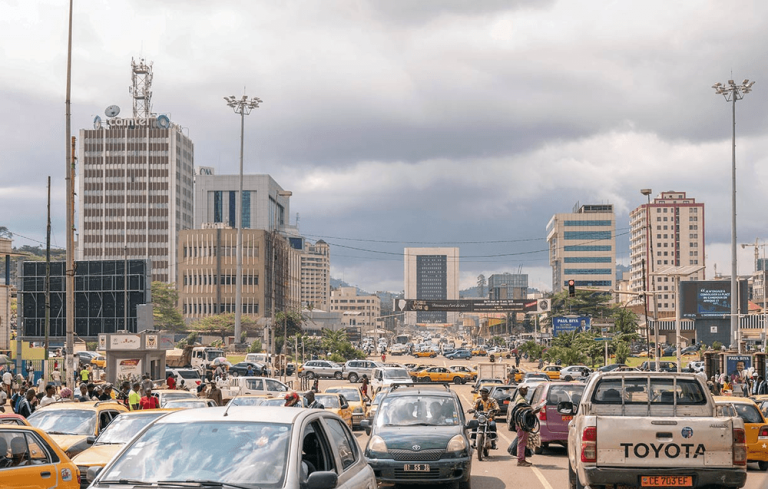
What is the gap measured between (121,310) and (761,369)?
1979 inches

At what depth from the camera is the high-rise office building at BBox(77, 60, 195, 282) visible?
174625 mm

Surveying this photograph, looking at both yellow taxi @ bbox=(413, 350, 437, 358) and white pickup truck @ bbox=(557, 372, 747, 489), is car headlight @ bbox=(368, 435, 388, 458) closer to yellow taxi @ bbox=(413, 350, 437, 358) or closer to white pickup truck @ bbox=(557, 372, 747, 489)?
white pickup truck @ bbox=(557, 372, 747, 489)

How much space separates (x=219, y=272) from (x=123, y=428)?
144 meters

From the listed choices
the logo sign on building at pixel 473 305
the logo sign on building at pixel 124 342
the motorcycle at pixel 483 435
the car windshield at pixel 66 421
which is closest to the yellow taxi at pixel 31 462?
the car windshield at pixel 66 421

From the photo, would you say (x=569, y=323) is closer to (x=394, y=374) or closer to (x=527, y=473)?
(x=394, y=374)

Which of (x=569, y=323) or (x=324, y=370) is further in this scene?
(x=569, y=323)

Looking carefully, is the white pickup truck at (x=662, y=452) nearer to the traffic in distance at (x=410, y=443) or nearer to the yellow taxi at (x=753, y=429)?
the traffic in distance at (x=410, y=443)

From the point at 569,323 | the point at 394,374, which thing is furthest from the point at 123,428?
the point at 569,323

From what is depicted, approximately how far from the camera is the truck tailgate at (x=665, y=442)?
439 inches

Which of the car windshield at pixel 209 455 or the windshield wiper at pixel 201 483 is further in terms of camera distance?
the car windshield at pixel 209 455

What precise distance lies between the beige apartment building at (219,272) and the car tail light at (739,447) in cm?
14510

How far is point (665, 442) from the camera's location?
11195 millimetres

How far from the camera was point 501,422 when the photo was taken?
33.4m

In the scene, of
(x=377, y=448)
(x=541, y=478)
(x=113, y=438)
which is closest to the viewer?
(x=113, y=438)
